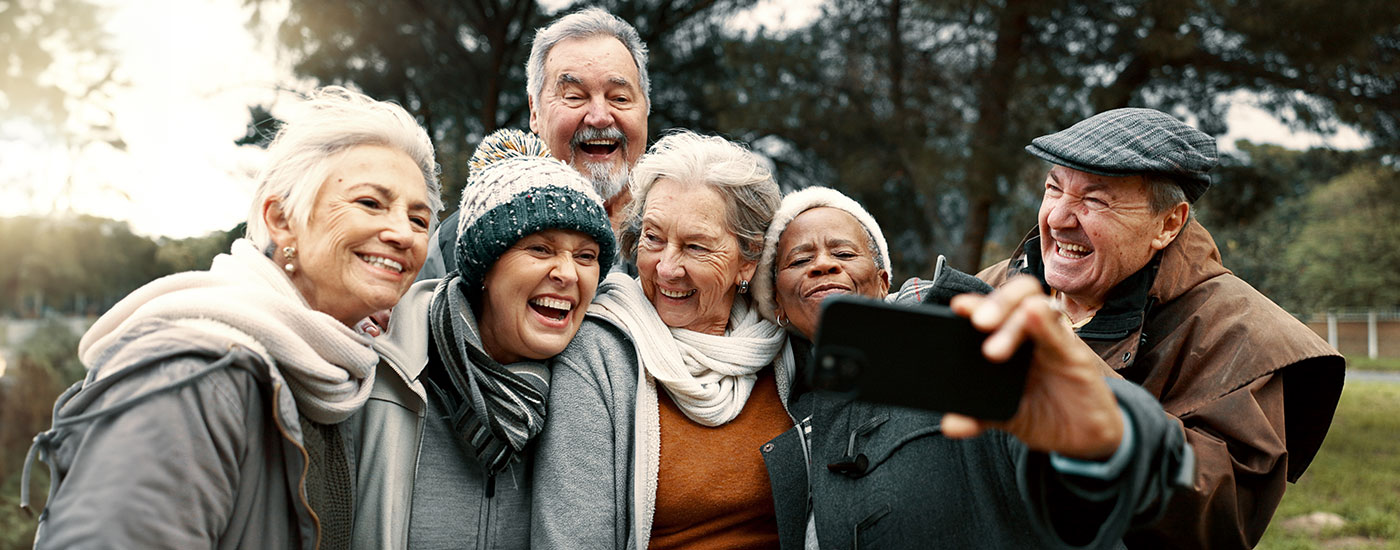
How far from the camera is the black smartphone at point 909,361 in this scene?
1.23m

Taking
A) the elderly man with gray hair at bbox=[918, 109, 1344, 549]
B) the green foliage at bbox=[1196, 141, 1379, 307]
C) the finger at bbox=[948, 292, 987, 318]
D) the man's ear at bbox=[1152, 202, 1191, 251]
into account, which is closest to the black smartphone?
the finger at bbox=[948, 292, 987, 318]

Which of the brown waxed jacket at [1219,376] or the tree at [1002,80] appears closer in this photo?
the brown waxed jacket at [1219,376]

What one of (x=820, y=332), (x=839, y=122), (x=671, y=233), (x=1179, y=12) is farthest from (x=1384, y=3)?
(x=820, y=332)

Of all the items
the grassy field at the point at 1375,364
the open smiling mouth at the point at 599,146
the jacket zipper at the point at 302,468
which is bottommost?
the grassy field at the point at 1375,364

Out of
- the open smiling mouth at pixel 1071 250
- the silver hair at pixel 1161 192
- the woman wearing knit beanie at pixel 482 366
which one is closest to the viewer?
the woman wearing knit beanie at pixel 482 366

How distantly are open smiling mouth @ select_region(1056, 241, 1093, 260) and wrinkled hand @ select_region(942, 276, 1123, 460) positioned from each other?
1.11 meters

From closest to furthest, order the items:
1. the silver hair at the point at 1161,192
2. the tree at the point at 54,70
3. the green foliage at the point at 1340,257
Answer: the silver hair at the point at 1161,192, the tree at the point at 54,70, the green foliage at the point at 1340,257

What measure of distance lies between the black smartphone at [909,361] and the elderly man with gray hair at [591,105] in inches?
78.5

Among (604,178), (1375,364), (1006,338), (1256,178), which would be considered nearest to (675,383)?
(1006,338)

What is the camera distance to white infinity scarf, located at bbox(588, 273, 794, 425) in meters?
2.21

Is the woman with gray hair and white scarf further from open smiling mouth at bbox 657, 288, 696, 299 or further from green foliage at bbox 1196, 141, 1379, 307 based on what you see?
green foliage at bbox 1196, 141, 1379, 307

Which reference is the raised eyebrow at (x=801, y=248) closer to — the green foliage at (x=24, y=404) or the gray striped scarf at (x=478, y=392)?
the gray striped scarf at (x=478, y=392)

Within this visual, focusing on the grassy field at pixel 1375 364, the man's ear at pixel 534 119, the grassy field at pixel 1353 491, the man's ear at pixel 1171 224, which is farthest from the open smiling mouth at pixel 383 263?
the grassy field at pixel 1375 364

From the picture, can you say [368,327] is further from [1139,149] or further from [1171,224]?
[1171,224]
